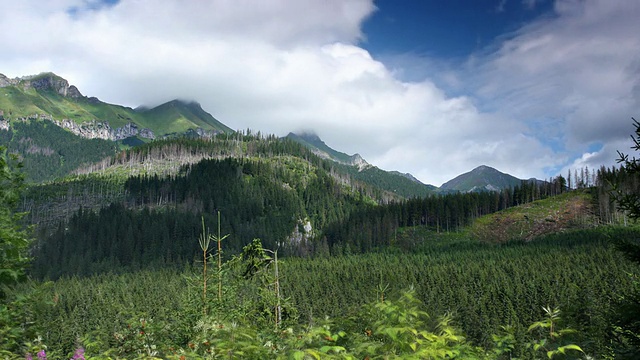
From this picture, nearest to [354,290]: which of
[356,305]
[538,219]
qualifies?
[356,305]

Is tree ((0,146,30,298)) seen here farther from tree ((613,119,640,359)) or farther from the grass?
the grass

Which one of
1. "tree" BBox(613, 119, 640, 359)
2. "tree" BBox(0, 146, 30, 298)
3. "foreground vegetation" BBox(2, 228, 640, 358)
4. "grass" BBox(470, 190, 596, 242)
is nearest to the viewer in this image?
"foreground vegetation" BBox(2, 228, 640, 358)

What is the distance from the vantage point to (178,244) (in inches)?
7638

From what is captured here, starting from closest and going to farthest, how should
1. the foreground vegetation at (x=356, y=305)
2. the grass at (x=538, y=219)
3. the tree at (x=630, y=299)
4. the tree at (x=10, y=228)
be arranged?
the foreground vegetation at (x=356, y=305) → the tree at (x=630, y=299) → the tree at (x=10, y=228) → the grass at (x=538, y=219)

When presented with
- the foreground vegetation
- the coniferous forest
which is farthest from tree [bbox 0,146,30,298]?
the foreground vegetation

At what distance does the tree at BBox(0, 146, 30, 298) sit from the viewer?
36.8ft

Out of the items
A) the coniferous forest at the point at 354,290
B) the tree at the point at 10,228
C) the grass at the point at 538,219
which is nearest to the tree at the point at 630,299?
the coniferous forest at the point at 354,290

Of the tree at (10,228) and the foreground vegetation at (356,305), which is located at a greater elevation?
the tree at (10,228)

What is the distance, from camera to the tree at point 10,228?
1123cm

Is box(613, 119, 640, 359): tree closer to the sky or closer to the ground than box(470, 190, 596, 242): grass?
closer to the sky

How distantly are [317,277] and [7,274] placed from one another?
113667 mm

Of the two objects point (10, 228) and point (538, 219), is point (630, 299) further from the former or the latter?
point (538, 219)

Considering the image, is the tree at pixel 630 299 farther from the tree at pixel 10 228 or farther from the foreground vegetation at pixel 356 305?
the tree at pixel 10 228

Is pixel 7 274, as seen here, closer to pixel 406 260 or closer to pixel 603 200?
pixel 406 260
